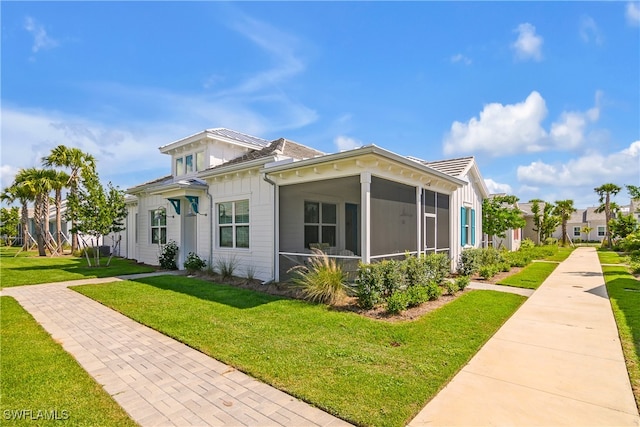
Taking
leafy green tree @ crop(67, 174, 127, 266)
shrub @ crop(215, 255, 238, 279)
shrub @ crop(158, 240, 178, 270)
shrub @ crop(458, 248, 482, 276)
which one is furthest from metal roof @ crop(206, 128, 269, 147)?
shrub @ crop(458, 248, 482, 276)

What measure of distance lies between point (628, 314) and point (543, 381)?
14.7ft

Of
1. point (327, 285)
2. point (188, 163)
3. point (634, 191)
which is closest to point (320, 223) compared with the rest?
point (327, 285)

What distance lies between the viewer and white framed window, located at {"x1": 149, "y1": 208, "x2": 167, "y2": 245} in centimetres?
1480

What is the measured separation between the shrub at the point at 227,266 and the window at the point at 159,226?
4890 millimetres

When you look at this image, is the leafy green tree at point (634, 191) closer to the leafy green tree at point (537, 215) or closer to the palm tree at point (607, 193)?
the leafy green tree at point (537, 215)

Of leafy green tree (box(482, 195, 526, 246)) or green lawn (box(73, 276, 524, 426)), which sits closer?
green lawn (box(73, 276, 524, 426))

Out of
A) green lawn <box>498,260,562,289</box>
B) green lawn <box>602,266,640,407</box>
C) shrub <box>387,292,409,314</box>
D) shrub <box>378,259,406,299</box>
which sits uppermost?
shrub <box>378,259,406,299</box>

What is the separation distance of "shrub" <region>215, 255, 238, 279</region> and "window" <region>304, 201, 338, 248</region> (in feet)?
8.48

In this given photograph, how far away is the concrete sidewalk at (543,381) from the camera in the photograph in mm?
3037

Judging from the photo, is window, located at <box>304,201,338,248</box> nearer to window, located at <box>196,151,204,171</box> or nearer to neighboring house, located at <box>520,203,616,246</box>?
window, located at <box>196,151,204,171</box>

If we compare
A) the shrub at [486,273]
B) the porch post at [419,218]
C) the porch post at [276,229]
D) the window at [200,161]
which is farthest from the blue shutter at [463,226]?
the window at [200,161]

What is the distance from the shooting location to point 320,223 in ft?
41.1

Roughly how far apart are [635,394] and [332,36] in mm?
10475

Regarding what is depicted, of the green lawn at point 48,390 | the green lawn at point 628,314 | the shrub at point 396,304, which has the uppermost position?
the shrub at point 396,304
